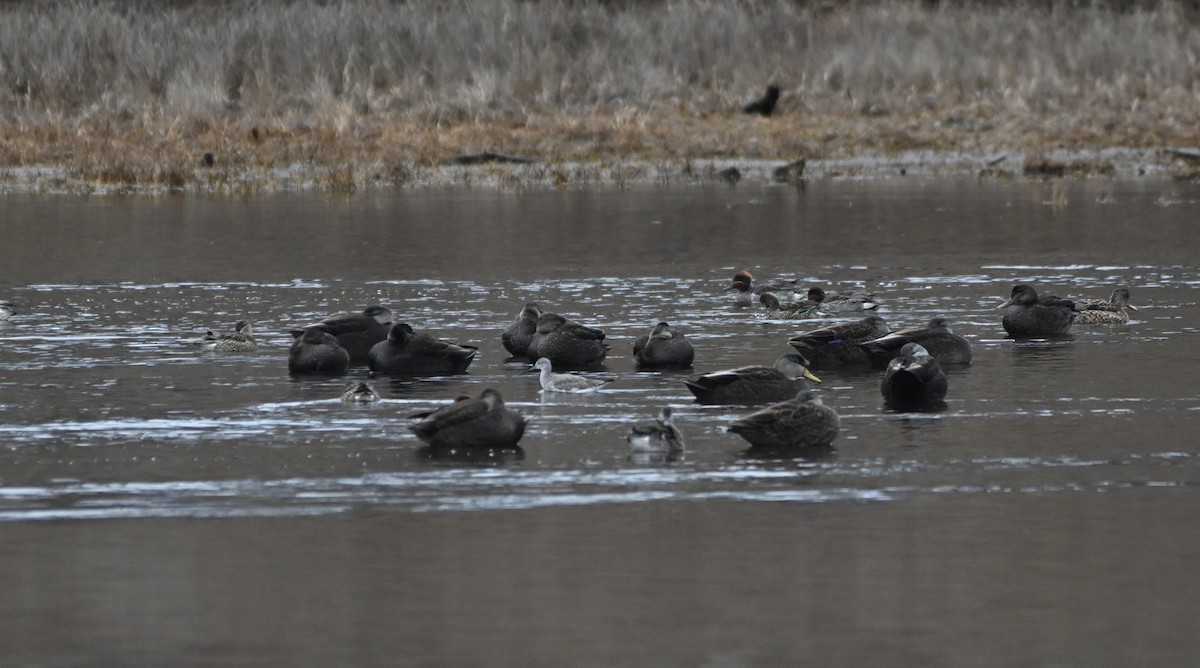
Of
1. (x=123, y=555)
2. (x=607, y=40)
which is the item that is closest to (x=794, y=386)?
(x=123, y=555)

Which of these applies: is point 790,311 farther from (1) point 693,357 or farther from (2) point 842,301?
(1) point 693,357

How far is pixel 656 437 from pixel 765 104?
3361 centimetres

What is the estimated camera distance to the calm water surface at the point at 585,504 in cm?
781

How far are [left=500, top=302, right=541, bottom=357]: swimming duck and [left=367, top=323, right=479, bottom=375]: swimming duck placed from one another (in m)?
1.11

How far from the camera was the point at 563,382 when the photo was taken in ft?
46.6

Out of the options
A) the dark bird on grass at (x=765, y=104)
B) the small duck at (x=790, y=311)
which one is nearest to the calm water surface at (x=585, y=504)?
the small duck at (x=790, y=311)

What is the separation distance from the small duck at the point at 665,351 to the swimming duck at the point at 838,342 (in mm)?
858

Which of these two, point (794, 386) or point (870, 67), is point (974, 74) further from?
point (794, 386)

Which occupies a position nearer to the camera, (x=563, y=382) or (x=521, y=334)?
(x=563, y=382)

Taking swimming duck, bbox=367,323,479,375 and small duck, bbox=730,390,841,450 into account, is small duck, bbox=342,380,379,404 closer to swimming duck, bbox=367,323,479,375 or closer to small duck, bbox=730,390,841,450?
swimming duck, bbox=367,323,479,375

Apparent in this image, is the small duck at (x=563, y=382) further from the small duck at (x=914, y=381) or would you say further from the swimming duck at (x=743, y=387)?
the small duck at (x=914, y=381)

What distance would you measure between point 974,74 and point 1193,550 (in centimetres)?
3863

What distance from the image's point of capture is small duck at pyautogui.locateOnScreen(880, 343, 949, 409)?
42.9 ft

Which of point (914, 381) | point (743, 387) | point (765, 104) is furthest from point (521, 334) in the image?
point (765, 104)
